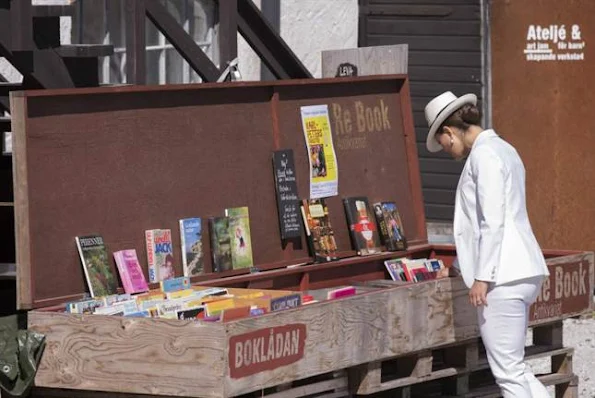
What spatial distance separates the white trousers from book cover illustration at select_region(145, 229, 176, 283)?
4.72ft

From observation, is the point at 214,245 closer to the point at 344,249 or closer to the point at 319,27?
the point at 344,249

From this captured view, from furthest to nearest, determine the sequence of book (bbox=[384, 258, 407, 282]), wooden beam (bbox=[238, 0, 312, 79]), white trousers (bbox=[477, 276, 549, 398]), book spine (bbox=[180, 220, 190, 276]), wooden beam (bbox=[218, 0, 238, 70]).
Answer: wooden beam (bbox=[238, 0, 312, 79]) → wooden beam (bbox=[218, 0, 238, 70]) → book (bbox=[384, 258, 407, 282]) → book spine (bbox=[180, 220, 190, 276]) → white trousers (bbox=[477, 276, 549, 398])

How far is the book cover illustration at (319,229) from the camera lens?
283 inches

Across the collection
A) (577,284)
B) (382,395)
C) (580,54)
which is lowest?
(382,395)

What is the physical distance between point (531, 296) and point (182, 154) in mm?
1714

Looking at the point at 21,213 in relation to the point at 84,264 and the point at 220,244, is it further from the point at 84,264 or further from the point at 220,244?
the point at 220,244

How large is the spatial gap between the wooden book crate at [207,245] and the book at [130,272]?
0.25 feet

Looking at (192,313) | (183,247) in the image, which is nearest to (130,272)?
(183,247)

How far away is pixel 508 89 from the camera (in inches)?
452

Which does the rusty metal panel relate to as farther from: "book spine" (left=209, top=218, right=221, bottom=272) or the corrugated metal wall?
"book spine" (left=209, top=218, right=221, bottom=272)

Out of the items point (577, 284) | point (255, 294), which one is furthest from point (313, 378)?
point (577, 284)

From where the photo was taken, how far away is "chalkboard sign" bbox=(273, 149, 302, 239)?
7004mm

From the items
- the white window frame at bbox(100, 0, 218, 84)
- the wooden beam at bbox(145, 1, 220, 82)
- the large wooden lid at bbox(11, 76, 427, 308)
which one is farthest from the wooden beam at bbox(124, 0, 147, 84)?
the white window frame at bbox(100, 0, 218, 84)

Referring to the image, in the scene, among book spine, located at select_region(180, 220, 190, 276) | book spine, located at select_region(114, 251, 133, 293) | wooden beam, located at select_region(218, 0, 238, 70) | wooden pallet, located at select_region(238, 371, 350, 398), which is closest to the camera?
wooden pallet, located at select_region(238, 371, 350, 398)
